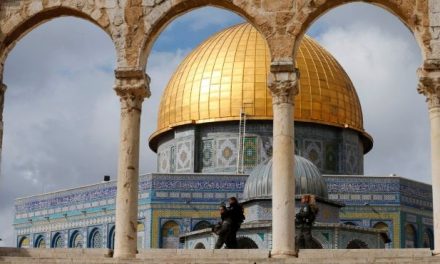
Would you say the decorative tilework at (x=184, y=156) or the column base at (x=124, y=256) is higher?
the decorative tilework at (x=184, y=156)

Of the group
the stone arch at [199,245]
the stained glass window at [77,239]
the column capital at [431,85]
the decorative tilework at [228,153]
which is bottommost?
the stone arch at [199,245]

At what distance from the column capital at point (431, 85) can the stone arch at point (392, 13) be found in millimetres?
349

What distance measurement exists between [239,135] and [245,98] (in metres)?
1.45

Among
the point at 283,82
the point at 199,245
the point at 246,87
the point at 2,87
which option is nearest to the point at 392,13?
the point at 283,82

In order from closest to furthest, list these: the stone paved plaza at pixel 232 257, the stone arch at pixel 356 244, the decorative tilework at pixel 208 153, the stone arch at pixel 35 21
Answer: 1. the stone paved plaza at pixel 232 257
2. the stone arch at pixel 35 21
3. the stone arch at pixel 356 244
4. the decorative tilework at pixel 208 153

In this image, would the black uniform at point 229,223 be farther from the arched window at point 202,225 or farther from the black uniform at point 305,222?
the arched window at point 202,225

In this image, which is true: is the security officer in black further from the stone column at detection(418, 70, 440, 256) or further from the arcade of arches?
the stone column at detection(418, 70, 440, 256)

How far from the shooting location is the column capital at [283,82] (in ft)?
69.4

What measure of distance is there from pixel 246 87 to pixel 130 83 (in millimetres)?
21665

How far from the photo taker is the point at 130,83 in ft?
70.7

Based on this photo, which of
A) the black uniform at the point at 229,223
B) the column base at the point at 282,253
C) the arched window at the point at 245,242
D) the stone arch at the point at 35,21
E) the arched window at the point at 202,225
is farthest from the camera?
the arched window at the point at 202,225

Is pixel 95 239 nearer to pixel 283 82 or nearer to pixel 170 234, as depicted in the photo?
pixel 170 234

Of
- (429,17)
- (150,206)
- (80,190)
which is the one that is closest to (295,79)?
(429,17)

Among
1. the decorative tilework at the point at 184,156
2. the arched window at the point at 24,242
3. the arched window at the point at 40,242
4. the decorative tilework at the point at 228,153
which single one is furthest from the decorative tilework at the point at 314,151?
the arched window at the point at 24,242
